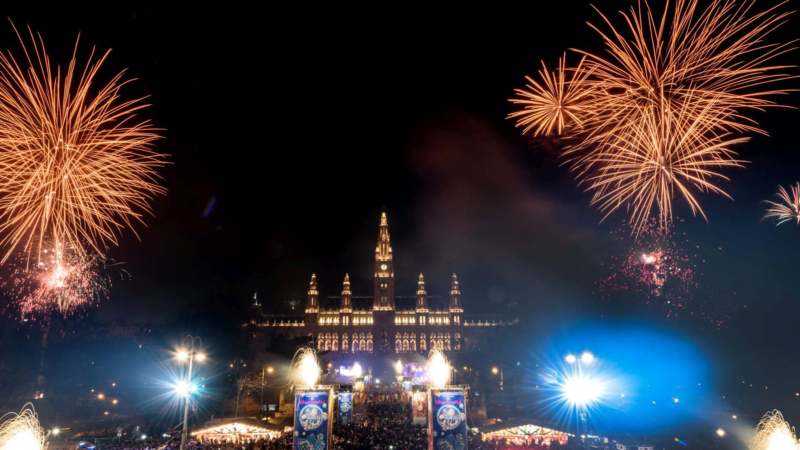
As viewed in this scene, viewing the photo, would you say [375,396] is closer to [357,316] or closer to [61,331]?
[61,331]

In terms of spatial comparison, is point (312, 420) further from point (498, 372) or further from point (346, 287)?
point (346, 287)

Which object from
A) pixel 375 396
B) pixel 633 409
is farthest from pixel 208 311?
pixel 633 409

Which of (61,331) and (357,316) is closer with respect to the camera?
(61,331)

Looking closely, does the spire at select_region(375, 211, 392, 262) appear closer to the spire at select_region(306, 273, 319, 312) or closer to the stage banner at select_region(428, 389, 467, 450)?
the spire at select_region(306, 273, 319, 312)

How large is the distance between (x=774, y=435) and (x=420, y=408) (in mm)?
18475

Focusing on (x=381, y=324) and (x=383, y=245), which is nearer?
(x=381, y=324)

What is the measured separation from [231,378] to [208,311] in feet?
52.0

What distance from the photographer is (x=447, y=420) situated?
20750mm

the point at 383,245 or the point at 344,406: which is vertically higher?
the point at 383,245

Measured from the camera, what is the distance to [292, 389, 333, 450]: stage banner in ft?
67.8

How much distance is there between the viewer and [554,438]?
23.6 m

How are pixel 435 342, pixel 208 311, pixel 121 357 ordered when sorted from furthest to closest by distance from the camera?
pixel 435 342 < pixel 208 311 < pixel 121 357

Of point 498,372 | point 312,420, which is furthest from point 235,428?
point 498,372

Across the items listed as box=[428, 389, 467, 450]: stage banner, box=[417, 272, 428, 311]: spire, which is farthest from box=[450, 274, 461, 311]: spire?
box=[428, 389, 467, 450]: stage banner
